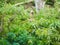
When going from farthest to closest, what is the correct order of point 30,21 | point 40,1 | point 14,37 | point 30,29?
point 40,1 → point 30,21 → point 30,29 → point 14,37

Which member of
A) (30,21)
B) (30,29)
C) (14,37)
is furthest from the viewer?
(30,21)

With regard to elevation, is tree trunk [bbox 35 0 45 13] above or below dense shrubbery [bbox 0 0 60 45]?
above

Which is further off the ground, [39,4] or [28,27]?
[39,4]

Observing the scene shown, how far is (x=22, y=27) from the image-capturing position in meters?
4.95

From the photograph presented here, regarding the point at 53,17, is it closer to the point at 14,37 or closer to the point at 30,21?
the point at 30,21

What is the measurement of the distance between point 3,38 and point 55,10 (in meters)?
1.49

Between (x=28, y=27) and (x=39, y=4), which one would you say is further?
(x=39, y=4)

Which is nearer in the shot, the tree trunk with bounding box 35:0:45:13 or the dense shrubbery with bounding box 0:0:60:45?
the dense shrubbery with bounding box 0:0:60:45

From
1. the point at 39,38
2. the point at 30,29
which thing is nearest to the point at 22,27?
the point at 30,29

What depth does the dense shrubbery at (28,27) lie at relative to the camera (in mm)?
4566

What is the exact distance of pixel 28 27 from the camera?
4941 mm

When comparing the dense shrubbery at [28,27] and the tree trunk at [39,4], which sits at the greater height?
the tree trunk at [39,4]

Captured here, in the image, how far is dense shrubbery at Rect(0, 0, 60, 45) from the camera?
4566mm

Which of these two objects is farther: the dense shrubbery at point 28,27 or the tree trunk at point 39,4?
the tree trunk at point 39,4
